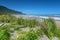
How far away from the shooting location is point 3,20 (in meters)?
6.61

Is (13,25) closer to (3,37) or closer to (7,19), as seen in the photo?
(7,19)

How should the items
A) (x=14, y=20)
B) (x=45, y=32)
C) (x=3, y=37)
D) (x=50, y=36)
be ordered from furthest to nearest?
(x=14, y=20) < (x=45, y=32) < (x=50, y=36) < (x=3, y=37)

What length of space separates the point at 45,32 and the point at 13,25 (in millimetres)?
916

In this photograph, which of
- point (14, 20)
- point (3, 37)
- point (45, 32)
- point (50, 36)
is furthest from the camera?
point (14, 20)

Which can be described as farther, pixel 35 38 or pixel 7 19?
pixel 7 19

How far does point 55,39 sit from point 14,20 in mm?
1532

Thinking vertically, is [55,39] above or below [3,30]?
below

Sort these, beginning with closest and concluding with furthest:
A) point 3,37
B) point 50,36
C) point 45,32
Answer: point 3,37
point 50,36
point 45,32

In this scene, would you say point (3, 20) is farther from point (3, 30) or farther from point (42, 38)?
point (3, 30)

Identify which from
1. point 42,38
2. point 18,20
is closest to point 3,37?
point 42,38

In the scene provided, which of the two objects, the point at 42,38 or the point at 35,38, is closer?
the point at 35,38

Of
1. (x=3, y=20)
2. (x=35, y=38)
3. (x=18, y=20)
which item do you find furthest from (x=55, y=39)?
(x=3, y=20)

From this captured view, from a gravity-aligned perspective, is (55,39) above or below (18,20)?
below

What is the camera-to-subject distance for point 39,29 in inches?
219
